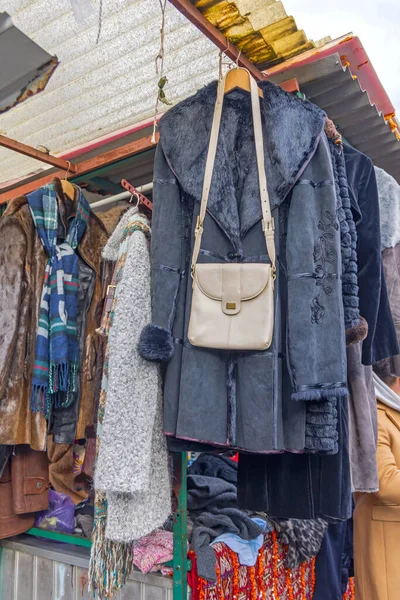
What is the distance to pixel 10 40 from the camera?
1.84 meters

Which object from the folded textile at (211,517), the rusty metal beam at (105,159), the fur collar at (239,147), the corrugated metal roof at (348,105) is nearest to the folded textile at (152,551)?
the folded textile at (211,517)

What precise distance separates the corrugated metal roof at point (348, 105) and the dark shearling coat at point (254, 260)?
1.35ft

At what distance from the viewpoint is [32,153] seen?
2.35 m

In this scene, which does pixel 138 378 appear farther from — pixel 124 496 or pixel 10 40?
pixel 10 40

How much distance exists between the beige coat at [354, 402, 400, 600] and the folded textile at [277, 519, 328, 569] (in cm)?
22

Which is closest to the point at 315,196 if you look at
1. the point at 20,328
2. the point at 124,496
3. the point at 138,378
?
the point at 138,378

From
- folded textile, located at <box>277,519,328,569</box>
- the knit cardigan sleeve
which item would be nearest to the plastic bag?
folded textile, located at <box>277,519,328,569</box>

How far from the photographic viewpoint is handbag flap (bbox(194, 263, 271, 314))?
144 centimetres

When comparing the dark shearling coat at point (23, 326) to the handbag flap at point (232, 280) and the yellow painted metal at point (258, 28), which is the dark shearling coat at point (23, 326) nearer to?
the handbag flap at point (232, 280)

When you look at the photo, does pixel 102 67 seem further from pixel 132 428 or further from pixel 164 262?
pixel 132 428

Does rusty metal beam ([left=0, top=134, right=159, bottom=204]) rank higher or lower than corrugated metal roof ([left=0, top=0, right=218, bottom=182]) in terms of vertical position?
lower

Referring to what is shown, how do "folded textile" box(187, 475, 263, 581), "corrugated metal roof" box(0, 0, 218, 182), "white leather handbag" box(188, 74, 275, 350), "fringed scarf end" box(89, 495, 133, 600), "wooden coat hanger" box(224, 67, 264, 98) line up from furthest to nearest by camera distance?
"folded textile" box(187, 475, 263, 581)
"corrugated metal roof" box(0, 0, 218, 182)
"wooden coat hanger" box(224, 67, 264, 98)
"fringed scarf end" box(89, 495, 133, 600)
"white leather handbag" box(188, 74, 275, 350)

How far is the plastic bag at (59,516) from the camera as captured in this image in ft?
7.86

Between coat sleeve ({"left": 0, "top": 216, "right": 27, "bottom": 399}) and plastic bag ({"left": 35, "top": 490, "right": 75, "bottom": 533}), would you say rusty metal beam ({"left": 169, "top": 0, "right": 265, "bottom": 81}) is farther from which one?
plastic bag ({"left": 35, "top": 490, "right": 75, "bottom": 533})
